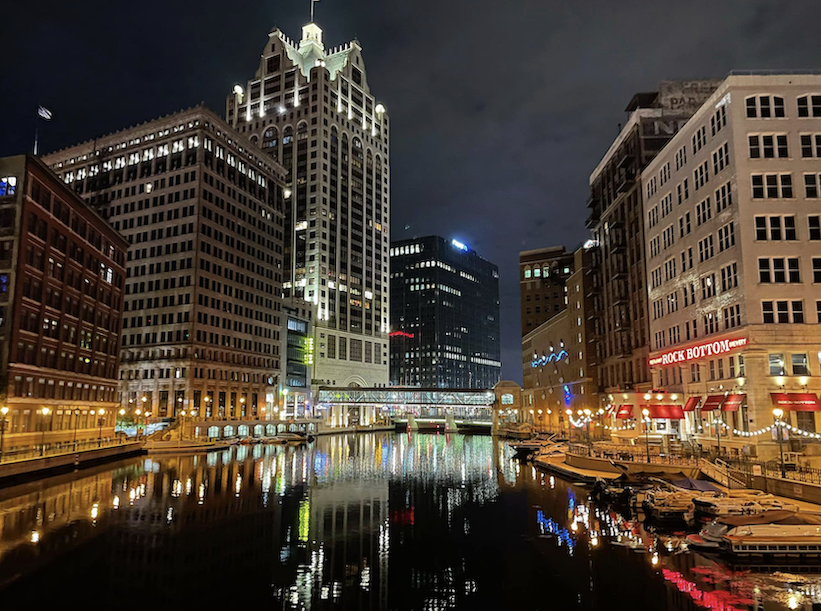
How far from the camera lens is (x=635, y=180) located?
299 ft

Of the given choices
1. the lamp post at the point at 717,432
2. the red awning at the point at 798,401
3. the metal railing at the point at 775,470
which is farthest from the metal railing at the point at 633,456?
the red awning at the point at 798,401

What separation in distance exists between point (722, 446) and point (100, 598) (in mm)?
54870

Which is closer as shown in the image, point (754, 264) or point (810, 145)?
point (754, 264)

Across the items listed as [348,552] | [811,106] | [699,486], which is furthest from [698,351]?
[348,552]

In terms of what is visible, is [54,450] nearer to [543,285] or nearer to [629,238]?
[629,238]

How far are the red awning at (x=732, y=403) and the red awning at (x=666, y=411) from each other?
1066cm

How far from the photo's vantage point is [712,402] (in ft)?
200

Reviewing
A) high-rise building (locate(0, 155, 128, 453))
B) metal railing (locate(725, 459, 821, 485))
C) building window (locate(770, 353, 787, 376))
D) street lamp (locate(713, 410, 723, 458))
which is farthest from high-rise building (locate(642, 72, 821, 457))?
high-rise building (locate(0, 155, 128, 453))

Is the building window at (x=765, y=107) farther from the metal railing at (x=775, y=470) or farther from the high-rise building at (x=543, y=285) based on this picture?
the high-rise building at (x=543, y=285)

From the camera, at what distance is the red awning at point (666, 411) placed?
69.3m

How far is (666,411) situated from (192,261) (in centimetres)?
10622

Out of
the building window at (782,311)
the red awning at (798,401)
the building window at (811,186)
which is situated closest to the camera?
the red awning at (798,401)

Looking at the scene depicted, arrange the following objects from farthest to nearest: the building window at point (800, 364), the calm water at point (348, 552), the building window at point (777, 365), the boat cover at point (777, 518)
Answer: the building window at point (777, 365) < the building window at point (800, 364) < the boat cover at point (777, 518) < the calm water at point (348, 552)

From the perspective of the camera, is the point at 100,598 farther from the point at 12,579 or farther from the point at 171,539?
the point at 171,539
